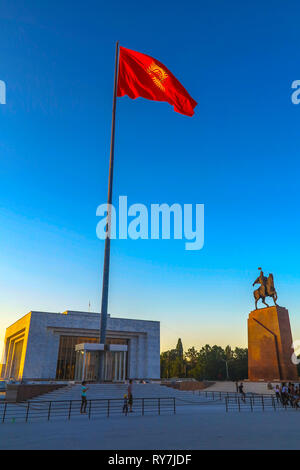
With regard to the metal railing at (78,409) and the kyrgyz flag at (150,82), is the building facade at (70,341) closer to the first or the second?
the metal railing at (78,409)

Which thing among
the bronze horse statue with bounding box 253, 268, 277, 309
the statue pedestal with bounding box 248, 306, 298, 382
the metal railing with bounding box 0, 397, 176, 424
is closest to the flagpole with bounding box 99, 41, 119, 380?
the metal railing with bounding box 0, 397, 176, 424

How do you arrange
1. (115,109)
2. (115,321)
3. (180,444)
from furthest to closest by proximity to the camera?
(115,321) < (115,109) < (180,444)

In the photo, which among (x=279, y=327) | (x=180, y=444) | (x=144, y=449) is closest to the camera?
(x=144, y=449)

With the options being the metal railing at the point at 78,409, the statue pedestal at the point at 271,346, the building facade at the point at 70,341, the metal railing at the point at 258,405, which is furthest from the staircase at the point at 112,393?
the building facade at the point at 70,341

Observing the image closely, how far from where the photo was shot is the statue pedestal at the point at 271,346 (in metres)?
33.0

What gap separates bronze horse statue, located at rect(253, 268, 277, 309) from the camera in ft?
122

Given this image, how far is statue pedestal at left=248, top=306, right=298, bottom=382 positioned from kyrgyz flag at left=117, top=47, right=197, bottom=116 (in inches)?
862

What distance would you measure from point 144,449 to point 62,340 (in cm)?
4302

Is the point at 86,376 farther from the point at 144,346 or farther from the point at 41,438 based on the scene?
the point at 144,346

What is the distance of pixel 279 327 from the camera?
1334 inches

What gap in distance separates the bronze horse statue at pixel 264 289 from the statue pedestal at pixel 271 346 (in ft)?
5.27

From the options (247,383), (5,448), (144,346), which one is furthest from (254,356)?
(5,448)

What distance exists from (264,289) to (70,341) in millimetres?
26695
